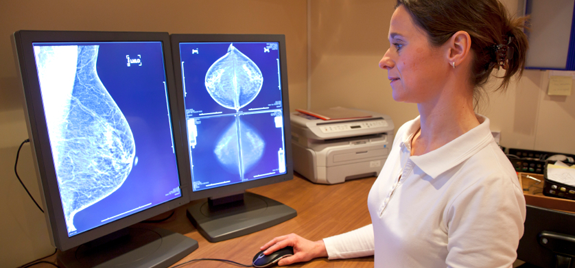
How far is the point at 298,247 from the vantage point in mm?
1053

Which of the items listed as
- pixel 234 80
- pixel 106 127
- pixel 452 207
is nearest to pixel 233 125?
pixel 234 80

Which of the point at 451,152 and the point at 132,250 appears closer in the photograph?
the point at 451,152

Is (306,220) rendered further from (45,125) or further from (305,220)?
(45,125)

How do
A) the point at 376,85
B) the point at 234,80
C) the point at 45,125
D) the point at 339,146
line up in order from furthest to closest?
1. the point at 376,85
2. the point at 339,146
3. the point at 234,80
4. the point at 45,125

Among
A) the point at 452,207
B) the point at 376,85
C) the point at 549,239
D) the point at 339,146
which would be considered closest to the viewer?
the point at 452,207

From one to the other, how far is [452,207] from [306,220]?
0.64m

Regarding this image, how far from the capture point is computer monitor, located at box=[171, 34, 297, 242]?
1172 mm

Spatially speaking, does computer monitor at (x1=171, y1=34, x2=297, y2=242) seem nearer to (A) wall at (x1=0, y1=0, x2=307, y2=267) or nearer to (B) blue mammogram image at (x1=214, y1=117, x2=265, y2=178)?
(B) blue mammogram image at (x1=214, y1=117, x2=265, y2=178)

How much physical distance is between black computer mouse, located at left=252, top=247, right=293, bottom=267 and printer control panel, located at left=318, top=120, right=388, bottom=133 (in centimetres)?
64

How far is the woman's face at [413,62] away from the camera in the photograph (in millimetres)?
768

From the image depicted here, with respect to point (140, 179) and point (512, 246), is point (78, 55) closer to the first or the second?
point (140, 179)

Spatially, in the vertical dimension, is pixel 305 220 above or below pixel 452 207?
below

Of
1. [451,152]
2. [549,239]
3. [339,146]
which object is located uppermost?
[451,152]

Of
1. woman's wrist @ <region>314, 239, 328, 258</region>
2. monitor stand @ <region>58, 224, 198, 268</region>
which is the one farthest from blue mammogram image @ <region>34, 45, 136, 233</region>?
woman's wrist @ <region>314, 239, 328, 258</region>
